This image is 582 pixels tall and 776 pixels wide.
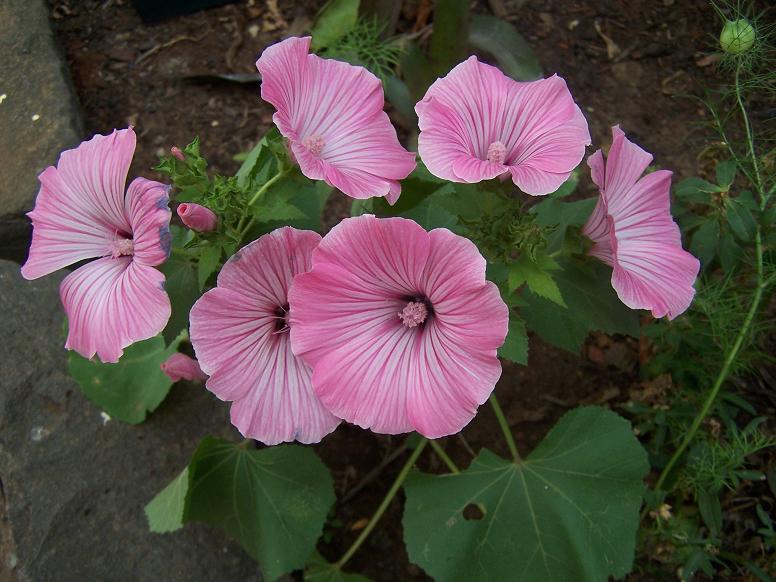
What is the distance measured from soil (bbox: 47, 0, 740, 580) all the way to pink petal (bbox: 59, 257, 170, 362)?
1576mm

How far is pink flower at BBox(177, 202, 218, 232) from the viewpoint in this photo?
Answer: 117cm

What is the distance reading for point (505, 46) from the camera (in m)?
2.70

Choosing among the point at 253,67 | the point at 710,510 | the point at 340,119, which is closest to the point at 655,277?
the point at 340,119

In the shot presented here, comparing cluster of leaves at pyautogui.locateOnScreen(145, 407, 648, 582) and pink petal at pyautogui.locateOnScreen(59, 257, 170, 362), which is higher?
pink petal at pyautogui.locateOnScreen(59, 257, 170, 362)

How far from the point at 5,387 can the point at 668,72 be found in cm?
265

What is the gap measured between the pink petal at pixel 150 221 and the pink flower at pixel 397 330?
8.8 inches

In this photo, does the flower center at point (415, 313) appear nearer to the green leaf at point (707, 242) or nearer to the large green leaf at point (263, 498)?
the large green leaf at point (263, 498)

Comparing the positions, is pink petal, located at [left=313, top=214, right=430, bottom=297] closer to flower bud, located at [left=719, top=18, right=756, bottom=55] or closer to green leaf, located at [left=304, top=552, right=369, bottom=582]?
flower bud, located at [left=719, top=18, right=756, bottom=55]

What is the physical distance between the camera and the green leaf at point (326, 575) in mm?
1924

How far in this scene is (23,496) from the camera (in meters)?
2.08

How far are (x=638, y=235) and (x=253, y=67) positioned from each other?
2099 millimetres

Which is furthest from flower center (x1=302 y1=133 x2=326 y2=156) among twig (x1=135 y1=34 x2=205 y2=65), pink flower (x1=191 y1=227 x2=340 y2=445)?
twig (x1=135 y1=34 x2=205 y2=65)

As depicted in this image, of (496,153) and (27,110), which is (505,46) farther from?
(27,110)

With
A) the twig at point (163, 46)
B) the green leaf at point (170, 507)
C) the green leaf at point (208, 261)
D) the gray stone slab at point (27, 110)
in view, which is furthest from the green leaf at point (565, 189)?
the twig at point (163, 46)
